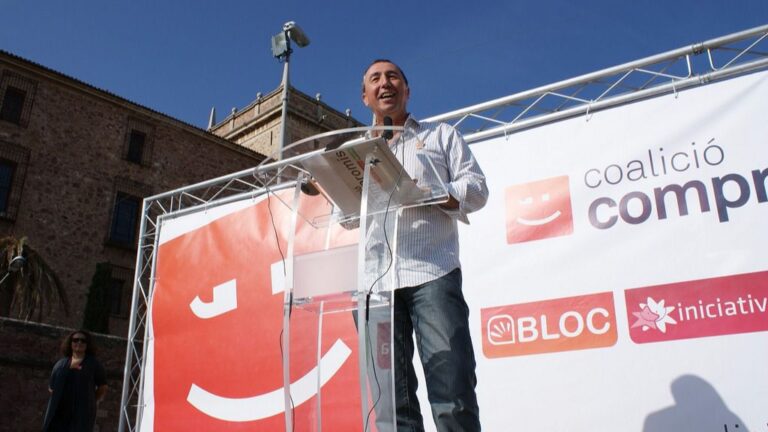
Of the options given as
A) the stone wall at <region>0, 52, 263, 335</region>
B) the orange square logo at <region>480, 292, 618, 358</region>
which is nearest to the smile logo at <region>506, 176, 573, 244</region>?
the orange square logo at <region>480, 292, 618, 358</region>

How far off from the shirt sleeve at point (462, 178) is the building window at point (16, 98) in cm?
1707

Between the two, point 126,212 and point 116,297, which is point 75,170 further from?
point 116,297

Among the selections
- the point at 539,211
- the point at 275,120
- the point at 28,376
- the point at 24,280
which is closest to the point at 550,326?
the point at 539,211

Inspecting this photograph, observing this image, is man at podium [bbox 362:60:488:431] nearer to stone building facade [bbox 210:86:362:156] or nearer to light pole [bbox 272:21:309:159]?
light pole [bbox 272:21:309:159]

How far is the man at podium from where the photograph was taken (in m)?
1.86

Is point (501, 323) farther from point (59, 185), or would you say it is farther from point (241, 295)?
point (59, 185)

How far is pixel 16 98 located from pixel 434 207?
1767 cm

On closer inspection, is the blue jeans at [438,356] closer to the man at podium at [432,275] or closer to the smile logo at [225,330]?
the man at podium at [432,275]

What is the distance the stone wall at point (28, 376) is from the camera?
820 centimetres

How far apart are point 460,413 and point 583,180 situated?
7.97ft

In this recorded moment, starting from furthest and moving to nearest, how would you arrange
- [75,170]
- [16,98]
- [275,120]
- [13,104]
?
[275,120], [75,170], [16,98], [13,104]

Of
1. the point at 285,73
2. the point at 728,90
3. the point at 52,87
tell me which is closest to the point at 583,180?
the point at 728,90

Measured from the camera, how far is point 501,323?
383 centimetres

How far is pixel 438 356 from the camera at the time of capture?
1.88 m
